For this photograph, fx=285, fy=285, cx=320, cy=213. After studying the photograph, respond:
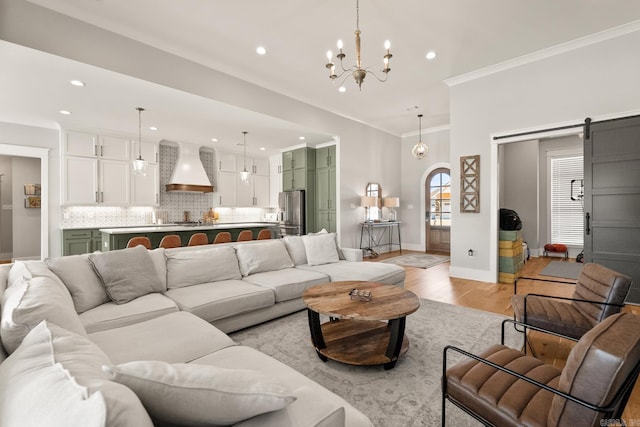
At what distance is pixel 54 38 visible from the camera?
300 centimetres

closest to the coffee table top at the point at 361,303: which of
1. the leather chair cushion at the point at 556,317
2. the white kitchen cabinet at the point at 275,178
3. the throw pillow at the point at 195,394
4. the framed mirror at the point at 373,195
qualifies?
the leather chair cushion at the point at 556,317

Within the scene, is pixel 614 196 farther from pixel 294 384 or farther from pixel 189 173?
pixel 189 173

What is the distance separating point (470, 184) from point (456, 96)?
1.55 meters

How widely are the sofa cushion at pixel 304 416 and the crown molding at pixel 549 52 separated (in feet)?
17.1

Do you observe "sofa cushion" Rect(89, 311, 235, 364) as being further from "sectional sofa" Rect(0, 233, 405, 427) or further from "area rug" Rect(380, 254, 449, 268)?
"area rug" Rect(380, 254, 449, 268)

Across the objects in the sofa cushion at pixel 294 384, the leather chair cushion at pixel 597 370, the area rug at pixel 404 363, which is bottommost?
the area rug at pixel 404 363

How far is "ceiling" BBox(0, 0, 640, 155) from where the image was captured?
3.10m

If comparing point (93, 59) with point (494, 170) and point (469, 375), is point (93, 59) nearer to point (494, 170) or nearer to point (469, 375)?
point (469, 375)

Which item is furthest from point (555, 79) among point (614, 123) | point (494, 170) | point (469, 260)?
point (469, 260)

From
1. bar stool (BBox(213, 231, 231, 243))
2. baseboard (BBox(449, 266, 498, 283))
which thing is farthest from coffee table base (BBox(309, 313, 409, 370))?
bar stool (BBox(213, 231, 231, 243))

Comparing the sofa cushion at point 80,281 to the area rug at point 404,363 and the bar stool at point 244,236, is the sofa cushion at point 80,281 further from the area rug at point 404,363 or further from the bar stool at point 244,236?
the bar stool at point 244,236

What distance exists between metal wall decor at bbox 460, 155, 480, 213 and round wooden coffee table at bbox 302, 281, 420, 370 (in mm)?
2940

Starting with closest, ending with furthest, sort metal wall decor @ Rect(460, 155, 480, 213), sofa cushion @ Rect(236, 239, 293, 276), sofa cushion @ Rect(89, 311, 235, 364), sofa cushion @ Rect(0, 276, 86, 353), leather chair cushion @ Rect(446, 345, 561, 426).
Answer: sofa cushion @ Rect(0, 276, 86, 353), leather chair cushion @ Rect(446, 345, 561, 426), sofa cushion @ Rect(89, 311, 235, 364), sofa cushion @ Rect(236, 239, 293, 276), metal wall decor @ Rect(460, 155, 480, 213)

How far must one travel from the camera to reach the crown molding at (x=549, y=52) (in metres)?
3.50
